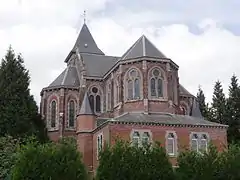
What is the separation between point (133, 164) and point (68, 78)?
30.9 metres

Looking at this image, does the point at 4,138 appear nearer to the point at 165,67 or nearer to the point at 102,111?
the point at 102,111

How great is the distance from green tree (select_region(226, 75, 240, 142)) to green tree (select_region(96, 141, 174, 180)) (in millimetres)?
29749

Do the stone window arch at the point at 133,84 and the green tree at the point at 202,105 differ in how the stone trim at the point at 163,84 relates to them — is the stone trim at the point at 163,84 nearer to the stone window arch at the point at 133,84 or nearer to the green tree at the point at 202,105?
the stone window arch at the point at 133,84

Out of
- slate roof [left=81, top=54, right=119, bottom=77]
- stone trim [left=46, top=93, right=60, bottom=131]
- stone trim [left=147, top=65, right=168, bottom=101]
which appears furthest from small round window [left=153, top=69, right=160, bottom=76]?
stone trim [left=46, top=93, right=60, bottom=131]

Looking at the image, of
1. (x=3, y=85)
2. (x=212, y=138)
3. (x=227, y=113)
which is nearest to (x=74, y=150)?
(x=212, y=138)

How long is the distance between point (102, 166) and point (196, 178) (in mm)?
6958

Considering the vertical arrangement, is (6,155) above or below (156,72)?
below

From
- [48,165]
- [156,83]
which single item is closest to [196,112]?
[156,83]

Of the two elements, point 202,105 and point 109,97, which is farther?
point 202,105

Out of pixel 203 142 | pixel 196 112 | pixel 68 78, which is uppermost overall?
pixel 68 78

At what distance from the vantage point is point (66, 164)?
35531 mm

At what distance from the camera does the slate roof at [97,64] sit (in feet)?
205

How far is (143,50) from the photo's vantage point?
54875 mm

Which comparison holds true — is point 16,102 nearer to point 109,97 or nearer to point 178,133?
point 109,97
